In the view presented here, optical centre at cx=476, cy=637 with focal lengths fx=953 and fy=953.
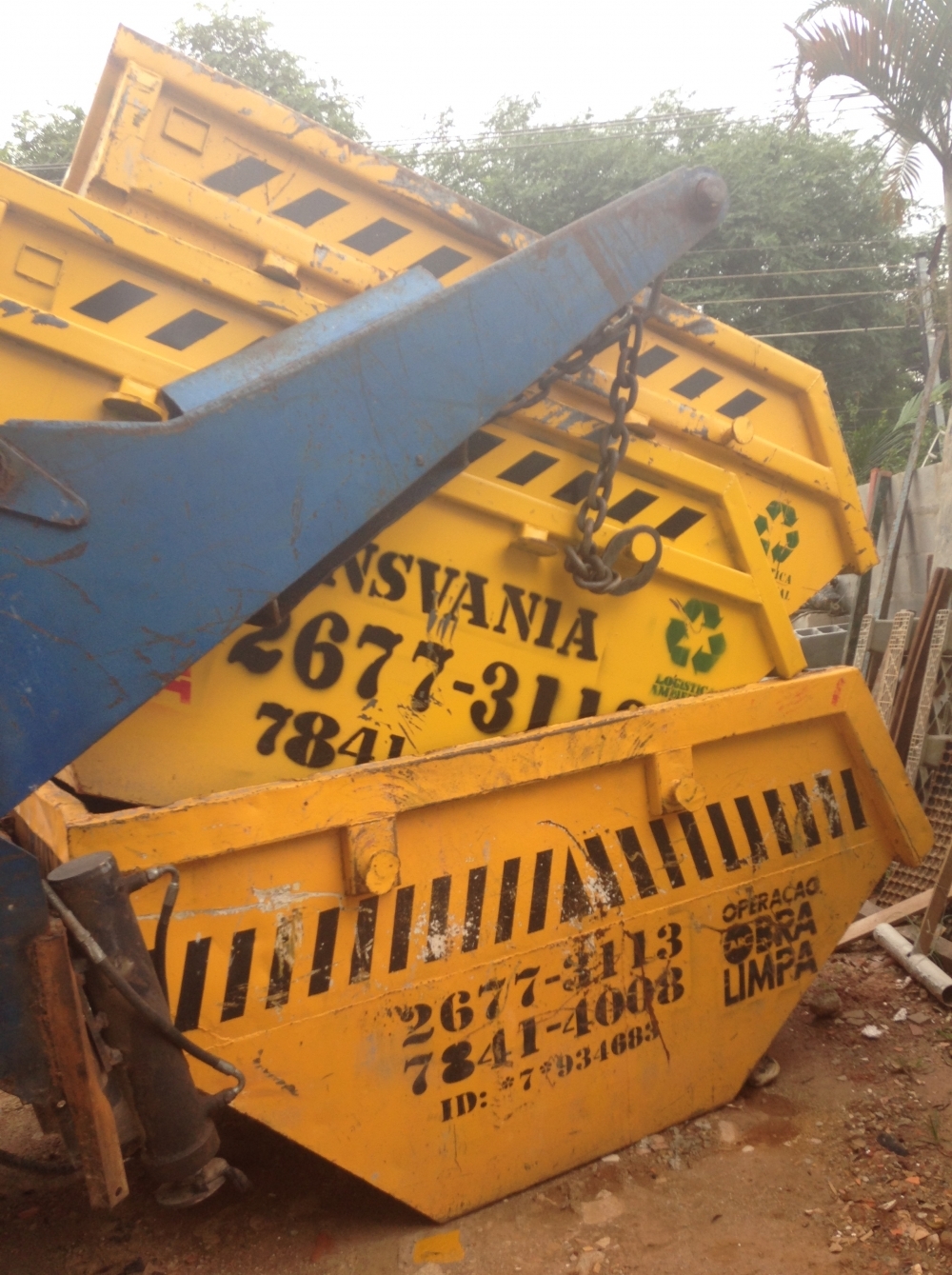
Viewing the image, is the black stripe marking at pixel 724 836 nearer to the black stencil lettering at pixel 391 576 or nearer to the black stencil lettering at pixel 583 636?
the black stencil lettering at pixel 583 636

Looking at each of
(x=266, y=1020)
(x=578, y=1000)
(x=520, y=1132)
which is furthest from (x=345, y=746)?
(x=520, y=1132)

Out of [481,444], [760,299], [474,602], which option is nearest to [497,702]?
[474,602]

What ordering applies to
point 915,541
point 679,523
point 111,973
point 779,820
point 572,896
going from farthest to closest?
point 915,541
point 779,820
point 679,523
point 572,896
point 111,973

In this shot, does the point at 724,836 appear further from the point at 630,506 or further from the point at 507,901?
the point at 630,506

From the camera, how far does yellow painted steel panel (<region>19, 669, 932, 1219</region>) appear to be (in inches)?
76.5

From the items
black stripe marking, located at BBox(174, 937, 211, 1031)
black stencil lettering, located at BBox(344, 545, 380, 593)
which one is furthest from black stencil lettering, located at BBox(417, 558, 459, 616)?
black stripe marking, located at BBox(174, 937, 211, 1031)

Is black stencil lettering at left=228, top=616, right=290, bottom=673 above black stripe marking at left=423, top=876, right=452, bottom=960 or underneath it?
above

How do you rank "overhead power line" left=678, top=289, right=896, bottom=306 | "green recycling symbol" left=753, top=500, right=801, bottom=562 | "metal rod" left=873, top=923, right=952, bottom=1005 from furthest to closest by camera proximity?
1. "overhead power line" left=678, top=289, right=896, bottom=306
2. "metal rod" left=873, top=923, right=952, bottom=1005
3. "green recycling symbol" left=753, top=500, right=801, bottom=562

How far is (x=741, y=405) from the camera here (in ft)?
8.75

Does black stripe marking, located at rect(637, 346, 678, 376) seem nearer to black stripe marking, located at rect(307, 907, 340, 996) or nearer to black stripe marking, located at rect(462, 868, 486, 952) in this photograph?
black stripe marking, located at rect(462, 868, 486, 952)

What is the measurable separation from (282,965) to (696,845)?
3.71 ft

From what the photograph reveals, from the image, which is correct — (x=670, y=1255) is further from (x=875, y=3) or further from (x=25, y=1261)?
(x=875, y=3)

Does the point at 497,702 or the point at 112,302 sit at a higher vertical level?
the point at 112,302

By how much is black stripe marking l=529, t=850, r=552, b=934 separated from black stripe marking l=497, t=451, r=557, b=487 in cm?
91
